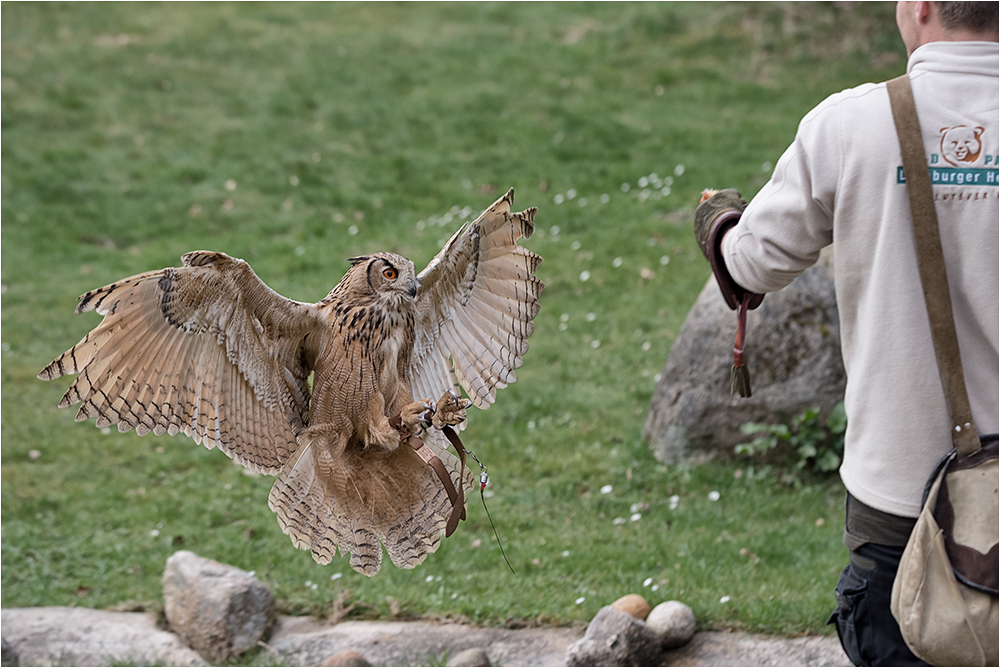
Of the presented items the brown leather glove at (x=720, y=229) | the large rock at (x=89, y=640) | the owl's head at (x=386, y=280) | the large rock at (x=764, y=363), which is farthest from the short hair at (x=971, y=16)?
the large rock at (x=89, y=640)

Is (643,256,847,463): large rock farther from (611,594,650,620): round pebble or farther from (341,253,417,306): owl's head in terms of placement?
(341,253,417,306): owl's head

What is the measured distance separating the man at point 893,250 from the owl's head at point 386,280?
906 mm

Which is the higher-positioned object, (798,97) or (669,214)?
(798,97)

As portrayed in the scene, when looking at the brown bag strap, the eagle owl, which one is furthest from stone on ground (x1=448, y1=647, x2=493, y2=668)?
the brown bag strap

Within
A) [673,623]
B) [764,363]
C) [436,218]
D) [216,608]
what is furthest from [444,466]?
[436,218]

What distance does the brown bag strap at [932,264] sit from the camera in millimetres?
2236

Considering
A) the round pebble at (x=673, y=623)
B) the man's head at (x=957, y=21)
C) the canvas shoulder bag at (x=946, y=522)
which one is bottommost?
the round pebble at (x=673, y=623)

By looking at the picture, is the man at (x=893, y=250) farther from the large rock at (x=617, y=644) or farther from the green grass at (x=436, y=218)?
the green grass at (x=436, y=218)

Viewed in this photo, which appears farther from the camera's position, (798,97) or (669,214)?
(798,97)

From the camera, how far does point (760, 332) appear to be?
5414mm

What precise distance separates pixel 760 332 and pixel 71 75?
9.79 meters

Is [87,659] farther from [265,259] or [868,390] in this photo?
[265,259]

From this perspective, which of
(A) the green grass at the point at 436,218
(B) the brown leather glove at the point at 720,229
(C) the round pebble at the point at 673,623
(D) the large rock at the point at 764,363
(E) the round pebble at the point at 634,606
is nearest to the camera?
(B) the brown leather glove at the point at 720,229

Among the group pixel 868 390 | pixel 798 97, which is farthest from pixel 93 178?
pixel 868 390
